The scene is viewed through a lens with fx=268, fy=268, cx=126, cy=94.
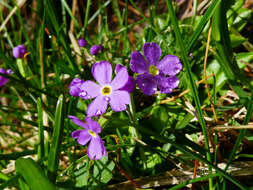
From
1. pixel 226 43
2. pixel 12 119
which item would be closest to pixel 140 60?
pixel 226 43

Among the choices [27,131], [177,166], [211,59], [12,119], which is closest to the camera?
[177,166]

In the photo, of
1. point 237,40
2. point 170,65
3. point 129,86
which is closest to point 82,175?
point 129,86

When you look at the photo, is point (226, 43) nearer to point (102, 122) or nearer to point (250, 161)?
point (250, 161)

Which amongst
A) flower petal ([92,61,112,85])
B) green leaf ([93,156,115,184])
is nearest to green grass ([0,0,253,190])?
green leaf ([93,156,115,184])

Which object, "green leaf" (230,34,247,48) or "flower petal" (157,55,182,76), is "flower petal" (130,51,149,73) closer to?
"flower petal" (157,55,182,76)

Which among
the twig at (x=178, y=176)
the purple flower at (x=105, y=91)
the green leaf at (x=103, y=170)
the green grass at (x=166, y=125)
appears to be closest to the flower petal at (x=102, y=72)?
the purple flower at (x=105, y=91)

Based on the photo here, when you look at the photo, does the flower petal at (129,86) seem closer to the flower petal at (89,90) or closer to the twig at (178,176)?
the flower petal at (89,90)

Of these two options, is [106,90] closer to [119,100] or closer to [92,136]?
[119,100]

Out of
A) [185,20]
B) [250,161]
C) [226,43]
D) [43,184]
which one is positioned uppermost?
[185,20]
